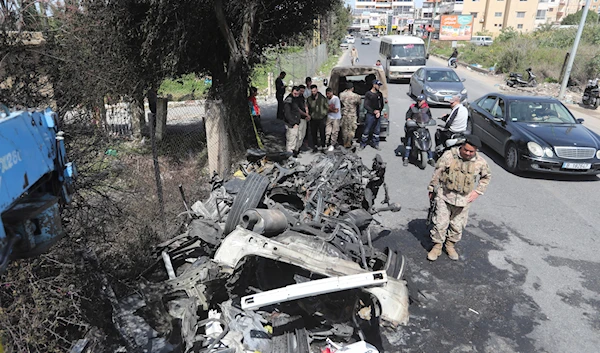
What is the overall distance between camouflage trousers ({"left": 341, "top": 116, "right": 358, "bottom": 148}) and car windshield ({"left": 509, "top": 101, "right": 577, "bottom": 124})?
378 cm

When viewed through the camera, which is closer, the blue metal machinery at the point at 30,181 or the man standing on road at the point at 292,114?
the blue metal machinery at the point at 30,181

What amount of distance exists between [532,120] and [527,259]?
5.00m

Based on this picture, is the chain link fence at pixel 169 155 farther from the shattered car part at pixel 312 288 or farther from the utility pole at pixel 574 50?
the utility pole at pixel 574 50

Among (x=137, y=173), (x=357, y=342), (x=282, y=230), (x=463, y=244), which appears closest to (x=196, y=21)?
(x=137, y=173)

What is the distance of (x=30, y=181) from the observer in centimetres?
198

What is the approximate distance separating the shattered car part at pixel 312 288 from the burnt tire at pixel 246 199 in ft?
4.68

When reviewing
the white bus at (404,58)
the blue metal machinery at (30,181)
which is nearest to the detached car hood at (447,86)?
the white bus at (404,58)

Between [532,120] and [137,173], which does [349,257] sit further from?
[532,120]

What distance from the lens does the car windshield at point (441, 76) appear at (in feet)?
54.6

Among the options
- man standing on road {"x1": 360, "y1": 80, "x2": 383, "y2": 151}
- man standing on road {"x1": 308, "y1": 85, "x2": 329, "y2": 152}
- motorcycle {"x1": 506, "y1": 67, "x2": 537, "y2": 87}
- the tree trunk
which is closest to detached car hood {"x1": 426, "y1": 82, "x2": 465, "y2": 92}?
man standing on road {"x1": 360, "y1": 80, "x2": 383, "y2": 151}

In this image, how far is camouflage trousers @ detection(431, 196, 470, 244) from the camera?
541 centimetres

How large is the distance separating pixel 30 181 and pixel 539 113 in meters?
10.4

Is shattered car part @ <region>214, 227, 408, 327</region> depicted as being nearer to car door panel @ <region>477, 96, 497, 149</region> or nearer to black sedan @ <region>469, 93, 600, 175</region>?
black sedan @ <region>469, 93, 600, 175</region>

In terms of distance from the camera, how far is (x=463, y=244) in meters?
6.03
